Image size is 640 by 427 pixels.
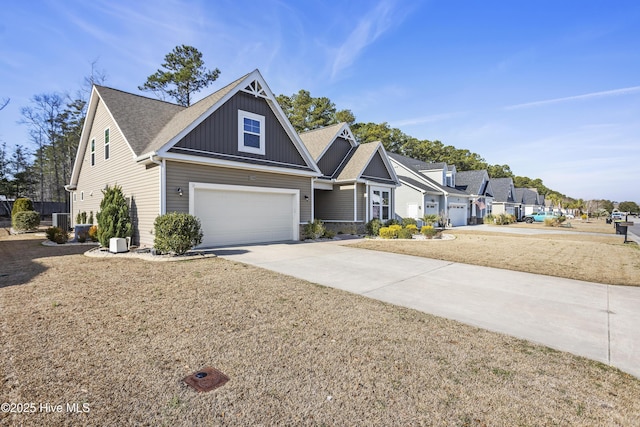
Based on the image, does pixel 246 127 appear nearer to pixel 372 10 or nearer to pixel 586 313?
pixel 372 10

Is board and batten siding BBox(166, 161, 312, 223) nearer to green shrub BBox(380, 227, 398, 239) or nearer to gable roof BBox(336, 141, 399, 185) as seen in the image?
gable roof BBox(336, 141, 399, 185)

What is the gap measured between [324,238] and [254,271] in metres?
8.04

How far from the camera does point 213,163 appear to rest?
1093 cm

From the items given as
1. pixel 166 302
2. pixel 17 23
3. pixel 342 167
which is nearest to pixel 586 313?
pixel 166 302

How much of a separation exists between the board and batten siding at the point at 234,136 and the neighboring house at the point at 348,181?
13.4 feet

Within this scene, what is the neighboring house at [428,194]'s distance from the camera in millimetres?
25406

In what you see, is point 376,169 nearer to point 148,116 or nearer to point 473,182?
point 148,116

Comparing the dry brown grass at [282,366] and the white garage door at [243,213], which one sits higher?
the white garage door at [243,213]

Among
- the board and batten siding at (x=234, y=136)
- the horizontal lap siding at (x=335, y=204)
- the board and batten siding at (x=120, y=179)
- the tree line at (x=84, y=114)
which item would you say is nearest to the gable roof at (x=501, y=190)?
the tree line at (x=84, y=114)

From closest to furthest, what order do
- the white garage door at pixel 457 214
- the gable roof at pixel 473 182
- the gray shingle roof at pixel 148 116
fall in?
the gray shingle roof at pixel 148 116
the white garage door at pixel 457 214
the gable roof at pixel 473 182

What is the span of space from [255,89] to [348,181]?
7.38 meters

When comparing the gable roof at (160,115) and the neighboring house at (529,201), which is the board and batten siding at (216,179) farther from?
the neighboring house at (529,201)

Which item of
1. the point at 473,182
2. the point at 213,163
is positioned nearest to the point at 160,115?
the point at 213,163

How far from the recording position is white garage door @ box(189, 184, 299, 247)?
11125 millimetres
